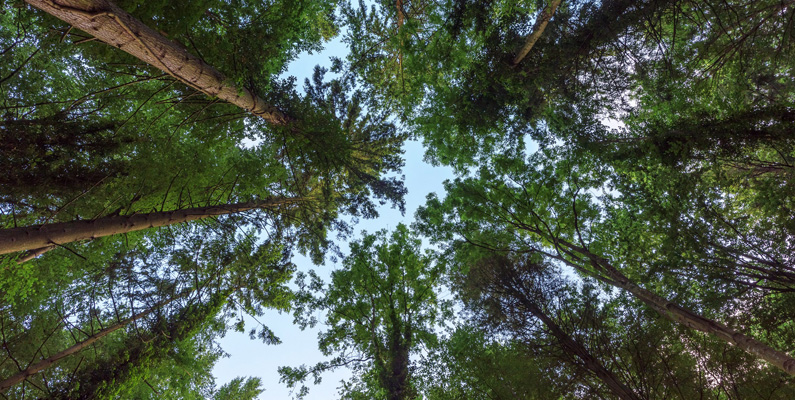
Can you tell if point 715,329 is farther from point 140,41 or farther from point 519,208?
point 140,41

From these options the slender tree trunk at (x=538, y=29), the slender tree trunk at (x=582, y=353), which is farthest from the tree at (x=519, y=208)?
the slender tree trunk at (x=538, y=29)

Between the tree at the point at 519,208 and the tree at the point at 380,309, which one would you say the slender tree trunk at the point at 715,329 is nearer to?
the tree at the point at 519,208

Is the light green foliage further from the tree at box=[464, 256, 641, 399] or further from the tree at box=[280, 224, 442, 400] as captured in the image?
the tree at box=[464, 256, 641, 399]

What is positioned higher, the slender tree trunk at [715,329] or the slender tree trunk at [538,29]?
the slender tree trunk at [538,29]

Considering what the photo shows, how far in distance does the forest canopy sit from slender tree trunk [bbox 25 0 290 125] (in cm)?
3

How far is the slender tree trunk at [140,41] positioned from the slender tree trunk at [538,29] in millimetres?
5728

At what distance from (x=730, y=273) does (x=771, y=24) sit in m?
5.76

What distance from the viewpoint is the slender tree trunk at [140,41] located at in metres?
3.12

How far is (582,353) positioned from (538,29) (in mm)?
7007

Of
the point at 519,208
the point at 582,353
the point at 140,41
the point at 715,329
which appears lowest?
the point at 715,329

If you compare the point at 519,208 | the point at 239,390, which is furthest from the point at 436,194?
the point at 239,390

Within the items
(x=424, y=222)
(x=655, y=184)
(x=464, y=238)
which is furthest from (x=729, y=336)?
(x=424, y=222)

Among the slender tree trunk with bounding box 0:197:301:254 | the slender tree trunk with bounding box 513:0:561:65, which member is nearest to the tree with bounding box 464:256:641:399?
the slender tree trunk with bounding box 513:0:561:65

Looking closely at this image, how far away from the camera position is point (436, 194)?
9.66 metres
